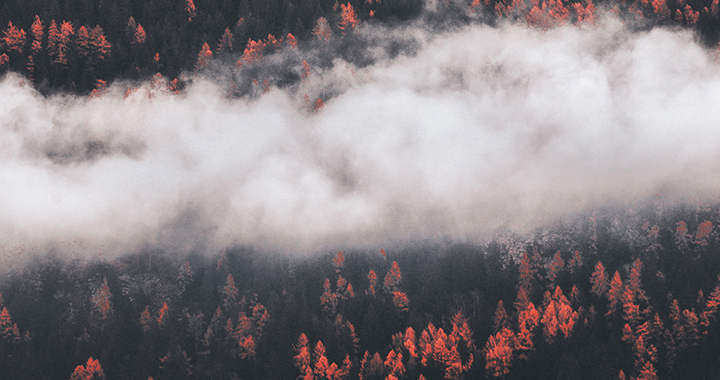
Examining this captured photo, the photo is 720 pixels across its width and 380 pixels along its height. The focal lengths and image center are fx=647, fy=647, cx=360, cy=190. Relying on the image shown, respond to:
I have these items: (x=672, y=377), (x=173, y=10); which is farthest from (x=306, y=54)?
(x=672, y=377)

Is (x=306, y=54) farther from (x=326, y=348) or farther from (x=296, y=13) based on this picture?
(x=326, y=348)

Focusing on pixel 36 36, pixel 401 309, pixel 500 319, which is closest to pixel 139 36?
pixel 36 36

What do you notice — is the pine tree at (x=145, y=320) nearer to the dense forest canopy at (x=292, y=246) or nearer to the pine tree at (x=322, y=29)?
the dense forest canopy at (x=292, y=246)

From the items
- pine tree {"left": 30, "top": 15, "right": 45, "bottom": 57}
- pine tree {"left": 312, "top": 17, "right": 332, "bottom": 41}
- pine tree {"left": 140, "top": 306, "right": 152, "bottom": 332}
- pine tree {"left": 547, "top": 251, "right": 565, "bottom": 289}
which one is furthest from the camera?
pine tree {"left": 312, "top": 17, "right": 332, "bottom": 41}

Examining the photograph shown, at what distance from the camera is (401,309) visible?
129375 mm

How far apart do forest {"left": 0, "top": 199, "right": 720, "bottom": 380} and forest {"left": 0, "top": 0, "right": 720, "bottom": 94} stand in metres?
61.8

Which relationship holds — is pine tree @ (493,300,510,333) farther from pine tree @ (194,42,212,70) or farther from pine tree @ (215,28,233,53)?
pine tree @ (215,28,233,53)

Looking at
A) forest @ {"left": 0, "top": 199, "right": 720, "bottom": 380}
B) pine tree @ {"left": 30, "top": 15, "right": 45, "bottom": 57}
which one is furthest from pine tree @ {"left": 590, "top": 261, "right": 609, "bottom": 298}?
pine tree @ {"left": 30, "top": 15, "right": 45, "bottom": 57}

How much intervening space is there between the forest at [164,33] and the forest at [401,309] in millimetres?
61820

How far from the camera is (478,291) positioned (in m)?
132

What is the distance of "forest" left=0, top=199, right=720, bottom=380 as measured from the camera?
359 ft

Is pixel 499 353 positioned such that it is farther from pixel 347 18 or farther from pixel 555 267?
pixel 347 18

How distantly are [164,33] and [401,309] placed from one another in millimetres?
110847

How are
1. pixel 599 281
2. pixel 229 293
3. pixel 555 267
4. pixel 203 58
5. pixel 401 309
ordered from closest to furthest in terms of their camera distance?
1. pixel 599 281
2. pixel 401 309
3. pixel 555 267
4. pixel 229 293
5. pixel 203 58
